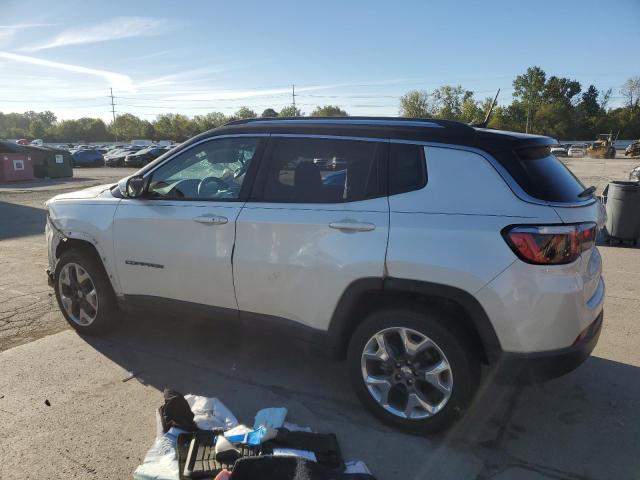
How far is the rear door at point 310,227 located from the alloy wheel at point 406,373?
1.24ft

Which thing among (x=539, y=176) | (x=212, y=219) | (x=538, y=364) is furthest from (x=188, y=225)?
(x=538, y=364)

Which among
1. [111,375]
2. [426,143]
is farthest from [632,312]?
[111,375]

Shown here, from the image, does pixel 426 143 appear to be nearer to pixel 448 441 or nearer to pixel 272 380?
pixel 448 441

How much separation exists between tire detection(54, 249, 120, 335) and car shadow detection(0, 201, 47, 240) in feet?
19.1

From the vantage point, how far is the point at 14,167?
2216 cm

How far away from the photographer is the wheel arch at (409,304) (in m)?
2.72

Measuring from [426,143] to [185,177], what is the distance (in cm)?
196

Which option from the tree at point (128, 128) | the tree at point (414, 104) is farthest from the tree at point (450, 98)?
the tree at point (128, 128)

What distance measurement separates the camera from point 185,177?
3.93 meters

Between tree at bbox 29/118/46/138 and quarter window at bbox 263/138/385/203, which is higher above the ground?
tree at bbox 29/118/46/138

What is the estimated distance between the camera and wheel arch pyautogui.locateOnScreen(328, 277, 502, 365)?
2.72 metres

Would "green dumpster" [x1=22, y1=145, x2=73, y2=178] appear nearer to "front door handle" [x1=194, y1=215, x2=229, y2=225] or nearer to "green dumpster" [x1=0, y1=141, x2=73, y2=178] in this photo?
"green dumpster" [x1=0, y1=141, x2=73, y2=178]

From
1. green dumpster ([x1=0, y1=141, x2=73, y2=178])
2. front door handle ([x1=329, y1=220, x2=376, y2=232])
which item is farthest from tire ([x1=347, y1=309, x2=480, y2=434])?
green dumpster ([x1=0, y1=141, x2=73, y2=178])

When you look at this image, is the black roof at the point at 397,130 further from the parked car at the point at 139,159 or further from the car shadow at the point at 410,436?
the parked car at the point at 139,159
